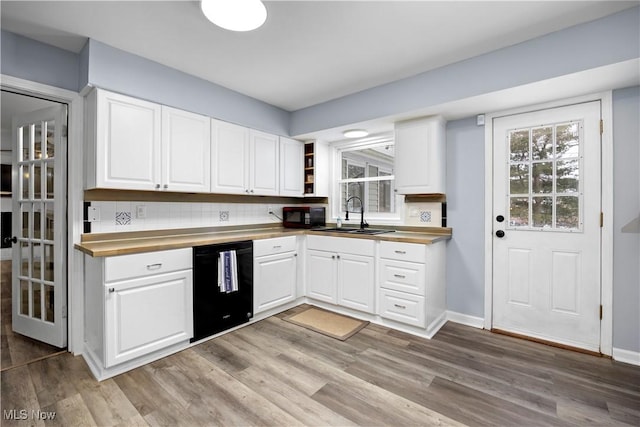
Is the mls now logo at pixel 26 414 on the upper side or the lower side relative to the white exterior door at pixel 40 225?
lower

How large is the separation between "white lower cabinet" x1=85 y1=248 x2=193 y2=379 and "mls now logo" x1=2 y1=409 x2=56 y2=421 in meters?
0.35

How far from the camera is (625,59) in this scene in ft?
6.10

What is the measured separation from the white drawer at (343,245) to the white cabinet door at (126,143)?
172 centimetres

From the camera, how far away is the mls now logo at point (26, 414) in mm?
1640

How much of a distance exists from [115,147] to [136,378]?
1702 mm

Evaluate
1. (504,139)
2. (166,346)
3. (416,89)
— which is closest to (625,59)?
(504,139)

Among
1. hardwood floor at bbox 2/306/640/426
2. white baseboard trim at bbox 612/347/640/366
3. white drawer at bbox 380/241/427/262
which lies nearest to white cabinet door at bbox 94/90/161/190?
hardwood floor at bbox 2/306/640/426

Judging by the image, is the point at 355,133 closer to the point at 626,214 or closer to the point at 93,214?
the point at 626,214

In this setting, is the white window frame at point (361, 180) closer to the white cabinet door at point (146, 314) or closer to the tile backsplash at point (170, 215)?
the tile backsplash at point (170, 215)

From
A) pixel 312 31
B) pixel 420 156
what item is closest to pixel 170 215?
pixel 312 31

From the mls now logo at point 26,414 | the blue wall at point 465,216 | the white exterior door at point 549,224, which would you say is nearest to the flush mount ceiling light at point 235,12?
the blue wall at point 465,216

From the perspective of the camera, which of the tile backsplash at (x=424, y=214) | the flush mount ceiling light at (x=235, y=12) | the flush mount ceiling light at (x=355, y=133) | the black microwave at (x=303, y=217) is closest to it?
the flush mount ceiling light at (x=235, y=12)

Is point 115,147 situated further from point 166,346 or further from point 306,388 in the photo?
point 306,388

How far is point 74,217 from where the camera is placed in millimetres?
2342
